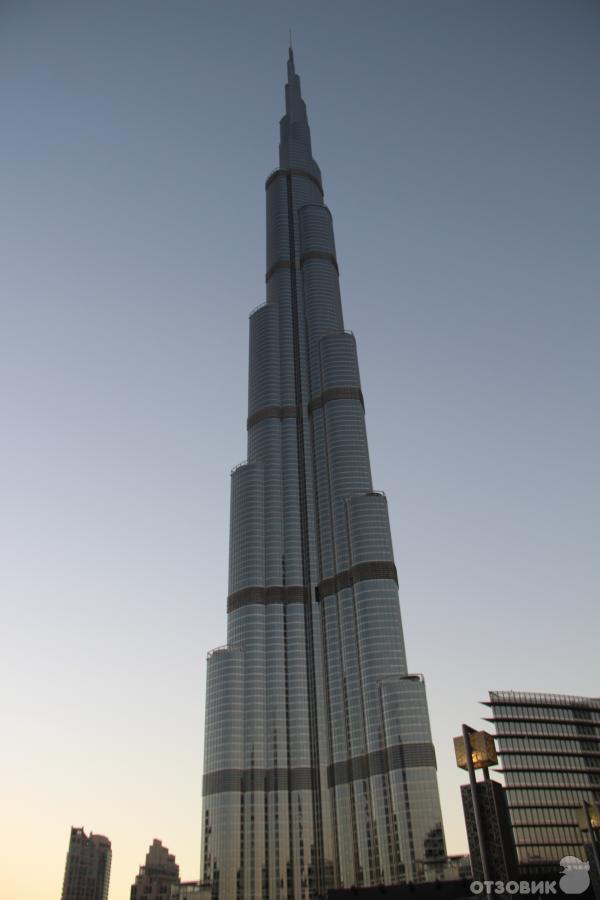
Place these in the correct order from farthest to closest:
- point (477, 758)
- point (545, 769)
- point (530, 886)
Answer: point (545, 769), point (530, 886), point (477, 758)

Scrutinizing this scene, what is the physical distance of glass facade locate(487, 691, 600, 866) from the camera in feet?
584

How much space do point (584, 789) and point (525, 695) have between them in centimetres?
2557

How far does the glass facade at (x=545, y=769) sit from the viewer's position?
584 ft

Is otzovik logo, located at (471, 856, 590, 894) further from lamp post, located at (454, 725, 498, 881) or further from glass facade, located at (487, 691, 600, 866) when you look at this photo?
glass facade, located at (487, 691, 600, 866)

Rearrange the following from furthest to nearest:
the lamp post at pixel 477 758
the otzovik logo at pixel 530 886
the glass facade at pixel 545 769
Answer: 1. the glass facade at pixel 545 769
2. the lamp post at pixel 477 758
3. the otzovik logo at pixel 530 886

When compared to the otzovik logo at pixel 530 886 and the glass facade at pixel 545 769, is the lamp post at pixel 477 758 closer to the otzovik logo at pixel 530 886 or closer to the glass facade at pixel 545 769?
Result: the otzovik logo at pixel 530 886

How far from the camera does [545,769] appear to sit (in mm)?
188250

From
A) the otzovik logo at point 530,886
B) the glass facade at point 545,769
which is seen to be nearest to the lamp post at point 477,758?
the otzovik logo at point 530,886

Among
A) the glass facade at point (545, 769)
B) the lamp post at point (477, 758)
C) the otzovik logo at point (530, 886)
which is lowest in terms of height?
the otzovik logo at point (530, 886)

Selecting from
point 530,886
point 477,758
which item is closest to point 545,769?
point 530,886

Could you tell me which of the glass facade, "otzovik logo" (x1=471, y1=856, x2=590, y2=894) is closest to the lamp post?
"otzovik logo" (x1=471, y1=856, x2=590, y2=894)

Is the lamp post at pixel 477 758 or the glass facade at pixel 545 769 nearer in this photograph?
the lamp post at pixel 477 758

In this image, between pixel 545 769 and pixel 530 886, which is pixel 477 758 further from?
pixel 545 769

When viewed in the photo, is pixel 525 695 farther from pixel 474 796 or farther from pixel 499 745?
pixel 474 796
